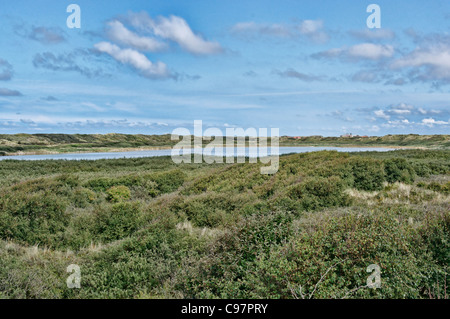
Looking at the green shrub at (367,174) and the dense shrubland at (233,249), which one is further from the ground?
the green shrub at (367,174)

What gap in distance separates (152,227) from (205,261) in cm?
381

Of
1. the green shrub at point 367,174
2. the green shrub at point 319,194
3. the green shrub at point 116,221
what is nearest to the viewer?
the green shrub at point 116,221

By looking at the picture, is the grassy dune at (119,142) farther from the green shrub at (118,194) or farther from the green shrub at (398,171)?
the green shrub at (398,171)

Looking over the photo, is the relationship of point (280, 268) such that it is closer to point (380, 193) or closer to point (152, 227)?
point (152, 227)

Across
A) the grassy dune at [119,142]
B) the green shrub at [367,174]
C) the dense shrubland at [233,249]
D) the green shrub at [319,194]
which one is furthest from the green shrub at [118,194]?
the grassy dune at [119,142]

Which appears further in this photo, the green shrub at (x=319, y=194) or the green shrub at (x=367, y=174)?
the green shrub at (x=367, y=174)

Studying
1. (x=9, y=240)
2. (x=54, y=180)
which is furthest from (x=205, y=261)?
(x=54, y=180)

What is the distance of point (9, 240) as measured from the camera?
31.9 ft

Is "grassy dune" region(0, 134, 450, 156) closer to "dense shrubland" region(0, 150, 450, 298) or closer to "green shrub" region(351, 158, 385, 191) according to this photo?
"dense shrubland" region(0, 150, 450, 298)

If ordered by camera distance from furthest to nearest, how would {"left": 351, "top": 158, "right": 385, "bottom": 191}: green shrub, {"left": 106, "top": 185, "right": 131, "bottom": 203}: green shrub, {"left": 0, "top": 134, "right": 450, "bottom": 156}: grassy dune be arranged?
1. {"left": 0, "top": 134, "right": 450, "bottom": 156}: grassy dune
2. {"left": 106, "top": 185, "right": 131, "bottom": 203}: green shrub
3. {"left": 351, "top": 158, "right": 385, "bottom": 191}: green shrub

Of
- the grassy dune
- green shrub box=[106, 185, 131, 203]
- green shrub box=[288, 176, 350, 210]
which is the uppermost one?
the grassy dune

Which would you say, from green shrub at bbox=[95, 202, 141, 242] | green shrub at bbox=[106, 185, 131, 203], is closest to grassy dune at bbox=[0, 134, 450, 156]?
green shrub at bbox=[106, 185, 131, 203]

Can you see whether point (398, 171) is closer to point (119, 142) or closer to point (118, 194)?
point (118, 194)
